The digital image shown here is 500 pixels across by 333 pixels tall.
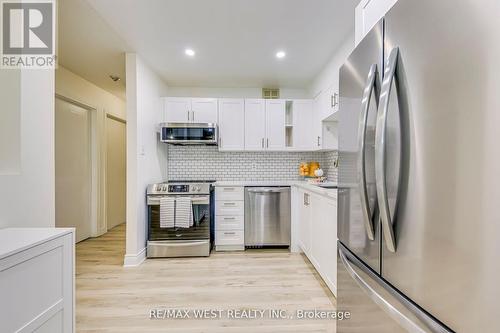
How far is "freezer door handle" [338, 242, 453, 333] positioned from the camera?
0.64 meters

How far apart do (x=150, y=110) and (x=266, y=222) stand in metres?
2.20

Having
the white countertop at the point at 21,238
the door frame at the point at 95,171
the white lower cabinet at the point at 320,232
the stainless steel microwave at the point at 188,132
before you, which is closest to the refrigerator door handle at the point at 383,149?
the white lower cabinet at the point at 320,232

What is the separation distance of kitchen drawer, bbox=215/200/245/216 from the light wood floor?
56 centimetres

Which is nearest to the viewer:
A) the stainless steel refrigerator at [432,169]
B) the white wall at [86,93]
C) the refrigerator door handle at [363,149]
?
the stainless steel refrigerator at [432,169]

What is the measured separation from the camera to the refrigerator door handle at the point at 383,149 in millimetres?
736

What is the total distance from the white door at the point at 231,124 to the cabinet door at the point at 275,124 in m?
0.38

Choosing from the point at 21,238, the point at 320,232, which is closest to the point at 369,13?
the point at 320,232

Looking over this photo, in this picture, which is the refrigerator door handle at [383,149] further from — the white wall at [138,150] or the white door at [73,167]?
the white door at [73,167]

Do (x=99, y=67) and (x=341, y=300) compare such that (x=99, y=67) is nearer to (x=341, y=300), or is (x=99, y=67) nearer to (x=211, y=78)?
(x=211, y=78)

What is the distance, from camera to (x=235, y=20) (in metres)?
2.18

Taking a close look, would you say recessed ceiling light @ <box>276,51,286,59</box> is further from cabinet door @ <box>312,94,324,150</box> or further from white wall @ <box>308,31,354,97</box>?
cabinet door @ <box>312,94,324,150</box>

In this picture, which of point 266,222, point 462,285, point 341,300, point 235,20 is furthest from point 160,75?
point 462,285

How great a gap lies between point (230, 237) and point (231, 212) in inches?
13.6

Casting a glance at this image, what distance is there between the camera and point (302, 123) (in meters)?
3.69
